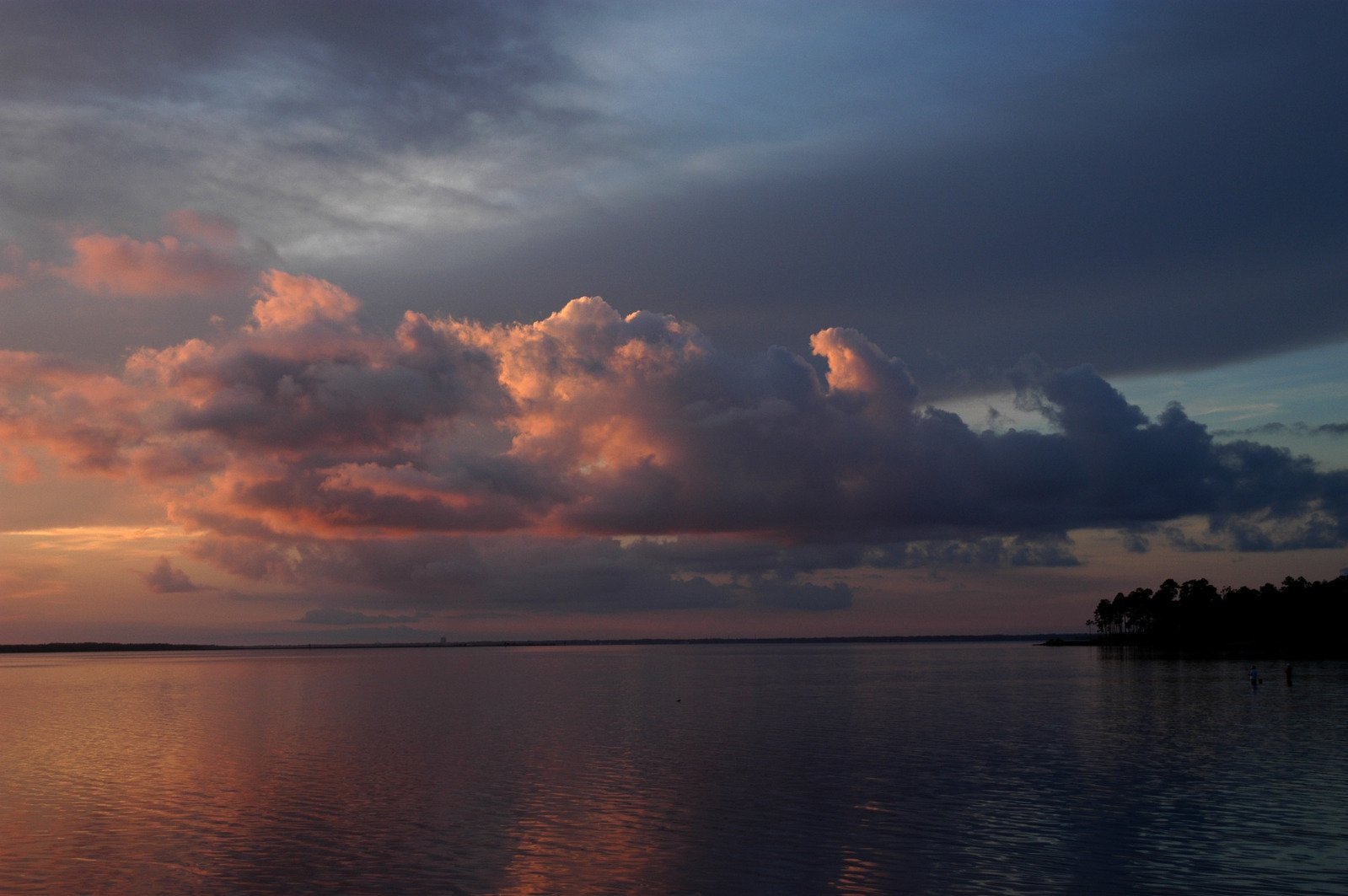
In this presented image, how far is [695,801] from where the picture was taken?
46469 millimetres

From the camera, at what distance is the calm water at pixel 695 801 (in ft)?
109

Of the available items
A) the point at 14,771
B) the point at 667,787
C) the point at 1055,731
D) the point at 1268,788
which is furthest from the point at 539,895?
the point at 1055,731

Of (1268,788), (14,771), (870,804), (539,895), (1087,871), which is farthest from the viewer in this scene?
(14,771)

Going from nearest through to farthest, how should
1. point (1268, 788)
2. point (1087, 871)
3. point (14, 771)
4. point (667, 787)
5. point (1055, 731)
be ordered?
point (1087, 871) < point (1268, 788) < point (667, 787) < point (14, 771) < point (1055, 731)

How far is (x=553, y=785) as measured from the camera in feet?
169

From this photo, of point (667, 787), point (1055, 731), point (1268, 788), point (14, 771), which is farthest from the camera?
point (1055, 731)

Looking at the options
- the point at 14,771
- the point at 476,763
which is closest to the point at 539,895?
the point at 476,763

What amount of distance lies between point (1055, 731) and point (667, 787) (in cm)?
3510

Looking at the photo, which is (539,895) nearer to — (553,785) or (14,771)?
(553,785)

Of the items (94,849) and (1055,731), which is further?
(1055,731)

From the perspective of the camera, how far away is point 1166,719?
80875 mm

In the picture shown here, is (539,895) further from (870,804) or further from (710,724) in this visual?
(710,724)

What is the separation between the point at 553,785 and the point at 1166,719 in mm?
53012

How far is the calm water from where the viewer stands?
3331 centimetres
